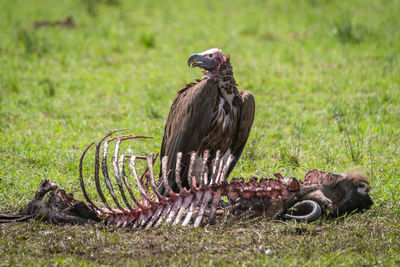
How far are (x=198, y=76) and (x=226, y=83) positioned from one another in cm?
392

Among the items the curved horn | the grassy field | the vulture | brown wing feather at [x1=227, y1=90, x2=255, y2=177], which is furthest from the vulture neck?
the curved horn

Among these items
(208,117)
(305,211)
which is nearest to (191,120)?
(208,117)

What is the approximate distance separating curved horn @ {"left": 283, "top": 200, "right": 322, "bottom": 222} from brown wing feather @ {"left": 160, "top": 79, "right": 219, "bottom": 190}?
1.01 metres

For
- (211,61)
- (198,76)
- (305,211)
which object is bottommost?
(305,211)

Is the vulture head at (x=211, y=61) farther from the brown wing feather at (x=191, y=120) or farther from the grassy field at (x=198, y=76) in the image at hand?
the grassy field at (x=198, y=76)

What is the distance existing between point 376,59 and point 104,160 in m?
6.11

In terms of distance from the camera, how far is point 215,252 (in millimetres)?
3312

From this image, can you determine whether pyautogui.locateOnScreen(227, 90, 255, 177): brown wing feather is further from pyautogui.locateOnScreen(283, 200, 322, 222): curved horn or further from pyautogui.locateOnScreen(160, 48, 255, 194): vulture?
pyautogui.locateOnScreen(283, 200, 322, 222): curved horn

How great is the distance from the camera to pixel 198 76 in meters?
8.34

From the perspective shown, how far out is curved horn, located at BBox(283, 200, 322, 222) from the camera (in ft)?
12.1

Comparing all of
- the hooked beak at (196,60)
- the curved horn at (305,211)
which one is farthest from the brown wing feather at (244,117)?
the curved horn at (305,211)

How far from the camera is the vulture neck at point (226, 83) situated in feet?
14.6

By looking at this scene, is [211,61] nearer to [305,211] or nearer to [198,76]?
[305,211]

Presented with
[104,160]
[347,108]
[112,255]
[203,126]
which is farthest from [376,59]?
[112,255]
